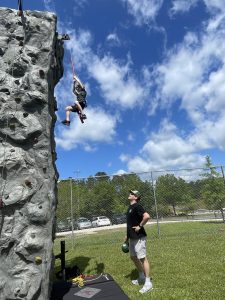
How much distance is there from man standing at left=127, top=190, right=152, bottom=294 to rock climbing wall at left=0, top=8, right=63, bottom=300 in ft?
6.11

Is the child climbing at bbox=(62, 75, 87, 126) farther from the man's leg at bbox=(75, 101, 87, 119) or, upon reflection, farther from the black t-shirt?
the black t-shirt

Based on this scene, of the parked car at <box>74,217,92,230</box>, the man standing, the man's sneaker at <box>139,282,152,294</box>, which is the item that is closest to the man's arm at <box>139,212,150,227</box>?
the man standing

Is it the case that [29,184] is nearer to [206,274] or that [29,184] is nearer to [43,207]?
[43,207]

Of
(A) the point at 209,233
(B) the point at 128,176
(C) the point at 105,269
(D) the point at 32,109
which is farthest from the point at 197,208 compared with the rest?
(D) the point at 32,109

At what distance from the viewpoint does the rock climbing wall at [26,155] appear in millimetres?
5270

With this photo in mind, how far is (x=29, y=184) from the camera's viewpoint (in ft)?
18.4

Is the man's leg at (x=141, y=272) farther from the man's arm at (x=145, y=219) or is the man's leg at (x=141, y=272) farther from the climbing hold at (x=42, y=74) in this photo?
the climbing hold at (x=42, y=74)

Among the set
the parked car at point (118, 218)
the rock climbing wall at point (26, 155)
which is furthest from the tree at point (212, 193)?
the rock climbing wall at point (26, 155)

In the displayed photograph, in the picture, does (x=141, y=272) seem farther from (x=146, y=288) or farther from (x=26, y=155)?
(x=26, y=155)

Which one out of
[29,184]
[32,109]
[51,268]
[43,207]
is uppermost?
[32,109]

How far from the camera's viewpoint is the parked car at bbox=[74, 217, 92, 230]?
1611 cm

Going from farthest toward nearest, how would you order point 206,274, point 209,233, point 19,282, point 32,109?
point 209,233
point 206,274
point 32,109
point 19,282

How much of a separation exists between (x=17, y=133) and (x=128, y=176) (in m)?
9.65

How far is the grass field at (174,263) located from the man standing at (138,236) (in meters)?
0.37
